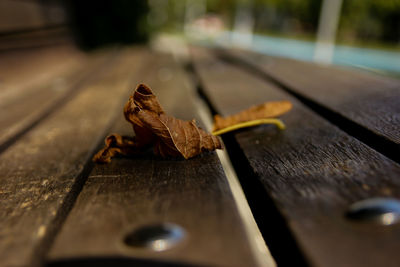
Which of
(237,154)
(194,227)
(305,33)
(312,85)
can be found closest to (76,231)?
(194,227)

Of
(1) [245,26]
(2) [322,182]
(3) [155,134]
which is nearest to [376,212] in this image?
(2) [322,182]

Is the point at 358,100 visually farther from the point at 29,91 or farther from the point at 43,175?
the point at 29,91

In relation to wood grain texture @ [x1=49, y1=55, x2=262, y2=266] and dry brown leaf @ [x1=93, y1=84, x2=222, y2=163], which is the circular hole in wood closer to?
wood grain texture @ [x1=49, y1=55, x2=262, y2=266]

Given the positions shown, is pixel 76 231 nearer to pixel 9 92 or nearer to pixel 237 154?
pixel 237 154

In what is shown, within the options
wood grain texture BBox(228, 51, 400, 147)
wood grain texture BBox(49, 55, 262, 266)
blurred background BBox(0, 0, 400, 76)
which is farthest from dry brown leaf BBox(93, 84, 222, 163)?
blurred background BBox(0, 0, 400, 76)

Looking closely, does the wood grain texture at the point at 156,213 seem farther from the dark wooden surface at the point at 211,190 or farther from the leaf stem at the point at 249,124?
the leaf stem at the point at 249,124

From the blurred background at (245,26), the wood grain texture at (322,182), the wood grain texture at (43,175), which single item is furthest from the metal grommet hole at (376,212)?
the blurred background at (245,26)
